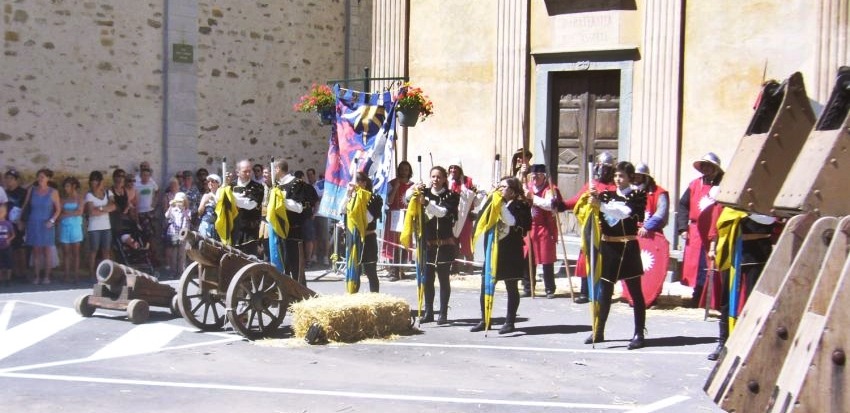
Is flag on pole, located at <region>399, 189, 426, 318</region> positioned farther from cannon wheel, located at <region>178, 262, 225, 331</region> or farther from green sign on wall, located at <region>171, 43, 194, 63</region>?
green sign on wall, located at <region>171, 43, 194, 63</region>

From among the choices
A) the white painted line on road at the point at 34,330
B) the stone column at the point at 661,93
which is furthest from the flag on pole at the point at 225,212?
the stone column at the point at 661,93

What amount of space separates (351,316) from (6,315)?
428cm

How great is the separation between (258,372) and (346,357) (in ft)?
3.15

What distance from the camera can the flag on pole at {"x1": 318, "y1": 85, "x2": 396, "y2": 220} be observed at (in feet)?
47.1

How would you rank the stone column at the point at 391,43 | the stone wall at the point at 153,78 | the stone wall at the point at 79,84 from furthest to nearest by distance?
1. the stone column at the point at 391,43
2. the stone wall at the point at 153,78
3. the stone wall at the point at 79,84

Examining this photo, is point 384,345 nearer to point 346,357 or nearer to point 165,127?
point 346,357

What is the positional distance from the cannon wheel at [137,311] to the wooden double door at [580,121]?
278 inches

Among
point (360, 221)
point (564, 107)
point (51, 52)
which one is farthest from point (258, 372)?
point (51, 52)

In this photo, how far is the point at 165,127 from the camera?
18.2 meters

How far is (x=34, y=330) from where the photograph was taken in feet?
35.1

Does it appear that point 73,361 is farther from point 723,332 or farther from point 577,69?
point 577,69

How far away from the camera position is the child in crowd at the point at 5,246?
1478cm

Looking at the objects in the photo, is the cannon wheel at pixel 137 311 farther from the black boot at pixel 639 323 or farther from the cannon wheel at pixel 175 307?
the black boot at pixel 639 323

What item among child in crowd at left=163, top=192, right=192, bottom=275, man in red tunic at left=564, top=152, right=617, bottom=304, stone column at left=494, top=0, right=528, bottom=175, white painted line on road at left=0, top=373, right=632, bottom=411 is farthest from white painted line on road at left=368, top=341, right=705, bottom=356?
child in crowd at left=163, top=192, right=192, bottom=275
